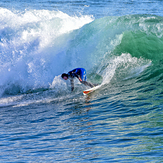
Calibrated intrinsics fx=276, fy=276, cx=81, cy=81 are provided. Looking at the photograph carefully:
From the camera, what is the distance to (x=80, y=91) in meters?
10.2

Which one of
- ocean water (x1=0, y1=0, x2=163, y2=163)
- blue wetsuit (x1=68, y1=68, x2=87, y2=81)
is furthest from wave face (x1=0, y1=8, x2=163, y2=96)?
blue wetsuit (x1=68, y1=68, x2=87, y2=81)

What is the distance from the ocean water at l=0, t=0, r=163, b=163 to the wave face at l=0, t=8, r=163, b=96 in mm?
42

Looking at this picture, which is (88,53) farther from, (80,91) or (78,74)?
(80,91)

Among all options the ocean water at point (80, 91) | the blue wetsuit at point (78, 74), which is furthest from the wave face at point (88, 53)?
the blue wetsuit at point (78, 74)

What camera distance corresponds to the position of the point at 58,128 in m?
6.43

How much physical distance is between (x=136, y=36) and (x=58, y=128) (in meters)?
7.65

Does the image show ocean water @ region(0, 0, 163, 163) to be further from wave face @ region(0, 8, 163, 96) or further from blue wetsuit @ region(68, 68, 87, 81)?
blue wetsuit @ region(68, 68, 87, 81)

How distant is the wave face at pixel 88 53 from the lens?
1160cm

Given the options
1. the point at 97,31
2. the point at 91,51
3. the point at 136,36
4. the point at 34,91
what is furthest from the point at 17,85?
the point at 136,36

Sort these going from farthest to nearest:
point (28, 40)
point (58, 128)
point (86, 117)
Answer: point (28, 40) → point (86, 117) → point (58, 128)

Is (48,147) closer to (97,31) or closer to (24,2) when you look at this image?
(97,31)

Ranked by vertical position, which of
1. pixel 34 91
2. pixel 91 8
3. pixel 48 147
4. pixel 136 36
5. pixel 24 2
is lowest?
pixel 48 147

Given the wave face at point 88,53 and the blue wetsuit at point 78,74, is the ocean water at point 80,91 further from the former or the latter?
the blue wetsuit at point 78,74

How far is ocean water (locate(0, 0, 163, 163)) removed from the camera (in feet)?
16.6
